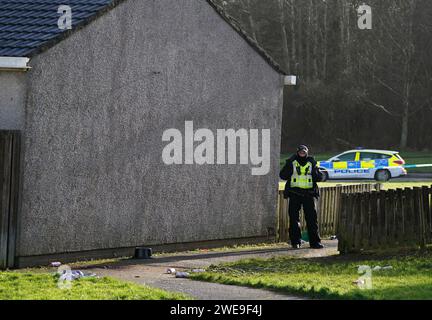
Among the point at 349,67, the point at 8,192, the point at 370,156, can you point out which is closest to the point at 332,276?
the point at 8,192

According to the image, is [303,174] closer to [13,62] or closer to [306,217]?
[306,217]

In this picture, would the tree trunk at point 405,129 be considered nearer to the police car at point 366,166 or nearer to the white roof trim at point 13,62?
the police car at point 366,166

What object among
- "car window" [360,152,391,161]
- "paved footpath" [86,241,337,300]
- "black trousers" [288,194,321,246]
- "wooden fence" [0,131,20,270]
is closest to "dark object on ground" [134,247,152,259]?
"paved footpath" [86,241,337,300]

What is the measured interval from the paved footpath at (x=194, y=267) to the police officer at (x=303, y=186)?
0.47 metres

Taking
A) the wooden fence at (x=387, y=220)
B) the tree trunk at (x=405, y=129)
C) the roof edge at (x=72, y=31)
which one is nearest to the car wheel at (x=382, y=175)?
the tree trunk at (x=405, y=129)

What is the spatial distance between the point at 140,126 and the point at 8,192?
2630mm

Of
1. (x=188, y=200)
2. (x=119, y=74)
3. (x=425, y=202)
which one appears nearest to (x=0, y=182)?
(x=119, y=74)

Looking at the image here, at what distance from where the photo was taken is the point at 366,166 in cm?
3719

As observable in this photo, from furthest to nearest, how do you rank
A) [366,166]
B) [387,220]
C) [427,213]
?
[366,166] < [387,220] < [427,213]

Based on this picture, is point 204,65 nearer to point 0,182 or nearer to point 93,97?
point 93,97

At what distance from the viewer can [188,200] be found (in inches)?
594

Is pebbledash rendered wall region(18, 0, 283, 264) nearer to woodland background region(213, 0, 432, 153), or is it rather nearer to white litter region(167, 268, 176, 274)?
white litter region(167, 268, 176, 274)
